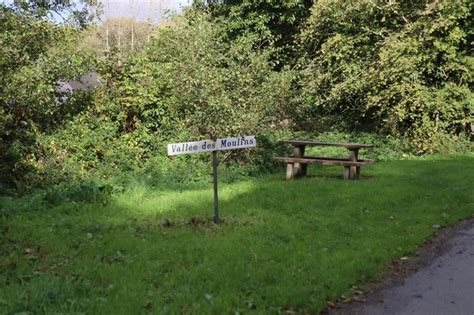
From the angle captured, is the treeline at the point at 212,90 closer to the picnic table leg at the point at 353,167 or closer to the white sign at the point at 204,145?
the picnic table leg at the point at 353,167

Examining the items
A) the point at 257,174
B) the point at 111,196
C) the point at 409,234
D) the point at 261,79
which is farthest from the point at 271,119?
the point at 409,234

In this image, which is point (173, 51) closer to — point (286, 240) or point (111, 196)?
point (111, 196)

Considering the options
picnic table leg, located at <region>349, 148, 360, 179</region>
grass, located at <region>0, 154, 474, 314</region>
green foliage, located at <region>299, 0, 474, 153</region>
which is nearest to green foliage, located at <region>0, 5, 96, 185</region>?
grass, located at <region>0, 154, 474, 314</region>

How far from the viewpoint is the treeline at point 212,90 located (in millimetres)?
13812

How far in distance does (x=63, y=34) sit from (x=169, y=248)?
1078cm

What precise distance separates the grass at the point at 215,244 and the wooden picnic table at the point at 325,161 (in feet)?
2.28

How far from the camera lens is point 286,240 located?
23.6 ft

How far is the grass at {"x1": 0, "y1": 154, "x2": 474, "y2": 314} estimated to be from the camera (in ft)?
17.1

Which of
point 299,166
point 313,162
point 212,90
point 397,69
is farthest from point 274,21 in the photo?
point 313,162

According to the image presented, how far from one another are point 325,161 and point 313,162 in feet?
0.93

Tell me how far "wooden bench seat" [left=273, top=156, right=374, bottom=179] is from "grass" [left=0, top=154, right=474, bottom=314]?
676mm

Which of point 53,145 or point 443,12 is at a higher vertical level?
point 443,12

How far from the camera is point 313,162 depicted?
12.6 m

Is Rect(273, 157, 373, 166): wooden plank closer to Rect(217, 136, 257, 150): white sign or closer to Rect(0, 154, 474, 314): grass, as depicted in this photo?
Rect(0, 154, 474, 314): grass
